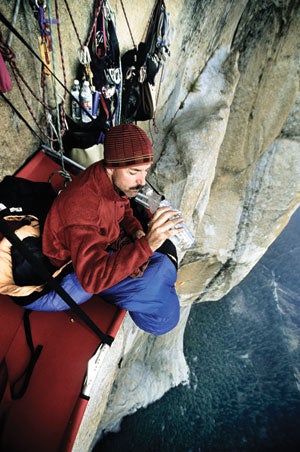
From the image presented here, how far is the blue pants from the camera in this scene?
1.97m

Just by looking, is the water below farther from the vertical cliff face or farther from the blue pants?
the blue pants

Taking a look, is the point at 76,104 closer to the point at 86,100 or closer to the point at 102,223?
the point at 86,100

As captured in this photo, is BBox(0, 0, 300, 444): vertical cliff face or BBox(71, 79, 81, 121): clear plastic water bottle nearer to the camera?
BBox(71, 79, 81, 121): clear plastic water bottle

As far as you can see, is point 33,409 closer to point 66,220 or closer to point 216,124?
point 66,220

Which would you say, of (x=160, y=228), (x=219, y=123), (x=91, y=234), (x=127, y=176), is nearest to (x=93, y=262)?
(x=91, y=234)

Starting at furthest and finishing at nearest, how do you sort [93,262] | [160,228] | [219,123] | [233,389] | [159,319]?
Answer: [233,389]
[219,123]
[159,319]
[160,228]
[93,262]

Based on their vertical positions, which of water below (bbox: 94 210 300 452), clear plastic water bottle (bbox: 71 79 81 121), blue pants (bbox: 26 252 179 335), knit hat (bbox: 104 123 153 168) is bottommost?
water below (bbox: 94 210 300 452)

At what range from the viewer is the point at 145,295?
2.12 metres

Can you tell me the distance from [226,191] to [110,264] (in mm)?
5788

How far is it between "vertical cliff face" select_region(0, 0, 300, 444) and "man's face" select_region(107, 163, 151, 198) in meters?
1.13

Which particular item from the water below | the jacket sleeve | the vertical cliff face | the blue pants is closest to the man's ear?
the jacket sleeve

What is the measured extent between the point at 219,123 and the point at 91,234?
3.72 metres

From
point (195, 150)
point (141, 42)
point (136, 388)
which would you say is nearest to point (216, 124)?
point (195, 150)

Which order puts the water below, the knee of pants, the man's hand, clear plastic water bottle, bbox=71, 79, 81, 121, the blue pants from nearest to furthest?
the man's hand → the blue pants → the knee of pants → clear plastic water bottle, bbox=71, 79, 81, 121 → the water below
